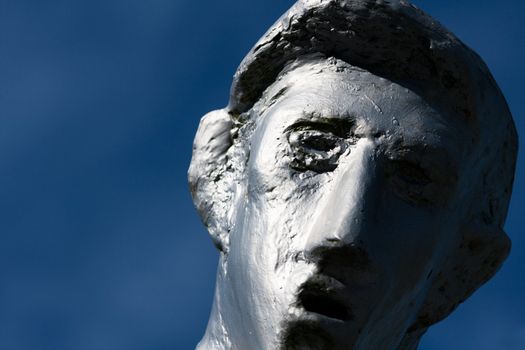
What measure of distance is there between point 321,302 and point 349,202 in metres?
0.50

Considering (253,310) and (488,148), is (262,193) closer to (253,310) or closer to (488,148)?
(253,310)

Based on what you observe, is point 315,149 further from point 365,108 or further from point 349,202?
point 349,202

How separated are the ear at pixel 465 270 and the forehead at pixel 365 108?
0.51 meters

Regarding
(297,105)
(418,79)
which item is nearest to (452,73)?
(418,79)

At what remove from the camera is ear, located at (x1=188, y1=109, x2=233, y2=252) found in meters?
10.3

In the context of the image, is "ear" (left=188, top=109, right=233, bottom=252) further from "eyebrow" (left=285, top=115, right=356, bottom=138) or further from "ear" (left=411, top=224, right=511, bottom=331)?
"ear" (left=411, top=224, right=511, bottom=331)

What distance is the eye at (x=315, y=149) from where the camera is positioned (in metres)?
9.68

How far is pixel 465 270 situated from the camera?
33.4 feet

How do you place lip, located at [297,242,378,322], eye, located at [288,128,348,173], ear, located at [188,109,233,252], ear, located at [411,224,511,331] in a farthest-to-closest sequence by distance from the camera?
1. ear, located at [188,109,233,252]
2. ear, located at [411,224,511,331]
3. eye, located at [288,128,348,173]
4. lip, located at [297,242,378,322]

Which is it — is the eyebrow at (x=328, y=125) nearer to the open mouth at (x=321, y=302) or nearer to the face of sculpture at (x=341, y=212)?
the face of sculpture at (x=341, y=212)

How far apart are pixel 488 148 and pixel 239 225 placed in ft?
4.40

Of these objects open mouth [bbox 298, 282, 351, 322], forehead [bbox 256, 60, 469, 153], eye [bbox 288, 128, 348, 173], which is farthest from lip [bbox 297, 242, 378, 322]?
forehead [bbox 256, 60, 469, 153]

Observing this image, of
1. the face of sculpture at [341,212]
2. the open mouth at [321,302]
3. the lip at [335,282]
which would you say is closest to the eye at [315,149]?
the face of sculpture at [341,212]

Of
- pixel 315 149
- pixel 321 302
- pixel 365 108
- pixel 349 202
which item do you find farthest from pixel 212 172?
pixel 321 302
